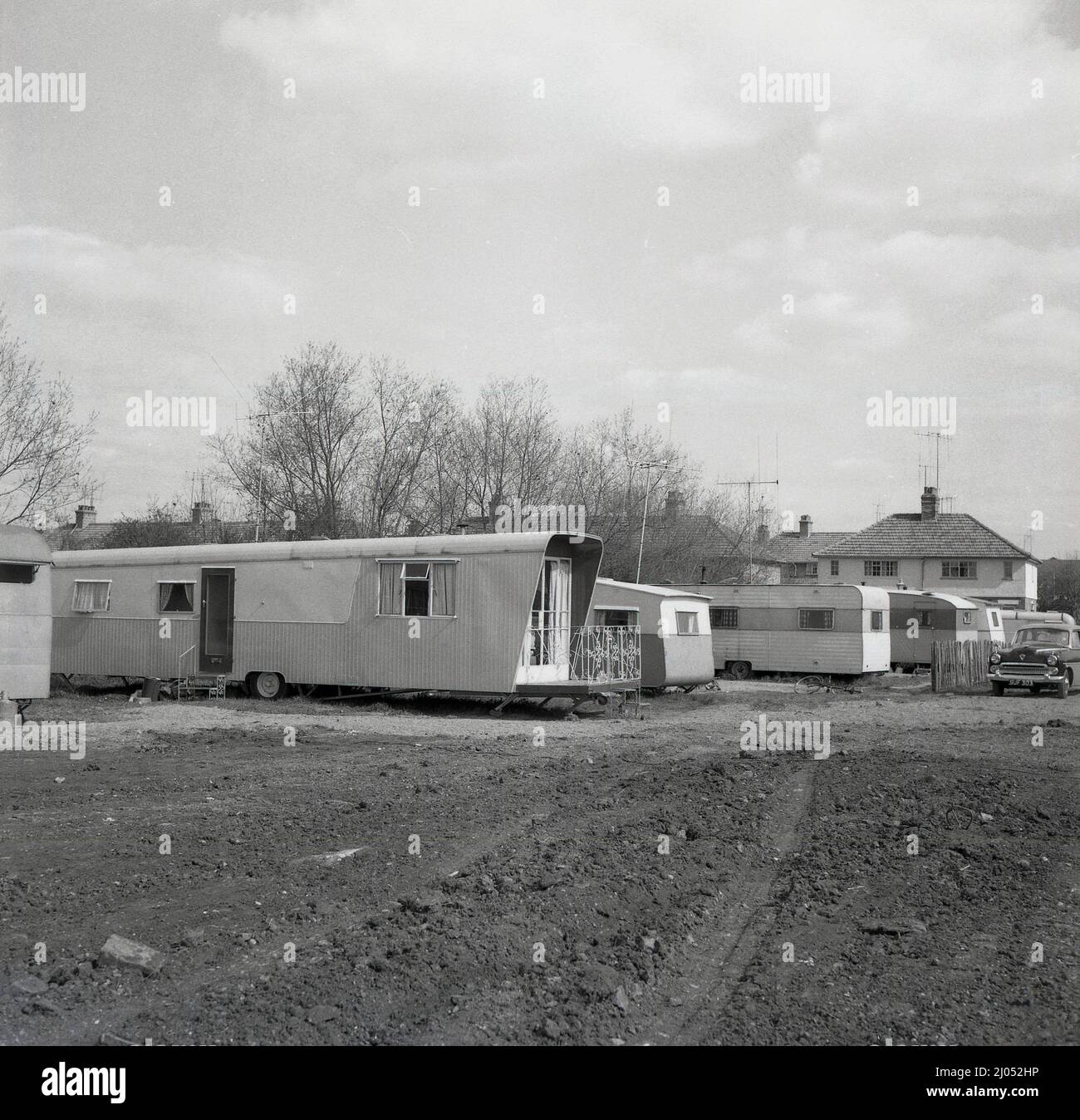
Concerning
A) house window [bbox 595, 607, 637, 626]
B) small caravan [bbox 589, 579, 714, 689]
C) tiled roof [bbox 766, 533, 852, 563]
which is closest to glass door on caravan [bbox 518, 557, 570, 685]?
small caravan [bbox 589, 579, 714, 689]

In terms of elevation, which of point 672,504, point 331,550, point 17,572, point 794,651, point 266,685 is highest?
point 672,504

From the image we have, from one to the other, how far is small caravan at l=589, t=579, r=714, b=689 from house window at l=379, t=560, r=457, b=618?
11.5ft

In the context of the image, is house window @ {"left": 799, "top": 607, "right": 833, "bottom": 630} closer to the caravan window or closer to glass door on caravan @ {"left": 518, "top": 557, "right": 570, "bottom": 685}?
glass door on caravan @ {"left": 518, "top": 557, "right": 570, "bottom": 685}

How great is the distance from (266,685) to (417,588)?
3772mm

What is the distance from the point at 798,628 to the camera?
27875mm

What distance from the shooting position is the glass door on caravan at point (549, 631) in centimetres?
1873

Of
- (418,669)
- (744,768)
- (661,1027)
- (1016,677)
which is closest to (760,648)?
(1016,677)

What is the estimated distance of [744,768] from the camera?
12156 mm

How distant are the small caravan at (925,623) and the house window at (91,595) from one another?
2070cm

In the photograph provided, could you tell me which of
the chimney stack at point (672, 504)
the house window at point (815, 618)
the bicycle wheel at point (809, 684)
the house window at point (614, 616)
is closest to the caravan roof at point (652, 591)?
the house window at point (614, 616)

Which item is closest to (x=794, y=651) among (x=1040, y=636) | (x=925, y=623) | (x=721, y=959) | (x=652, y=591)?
(x=1040, y=636)

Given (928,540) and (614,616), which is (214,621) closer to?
(614,616)

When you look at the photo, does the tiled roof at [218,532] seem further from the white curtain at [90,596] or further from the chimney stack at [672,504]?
the chimney stack at [672,504]
